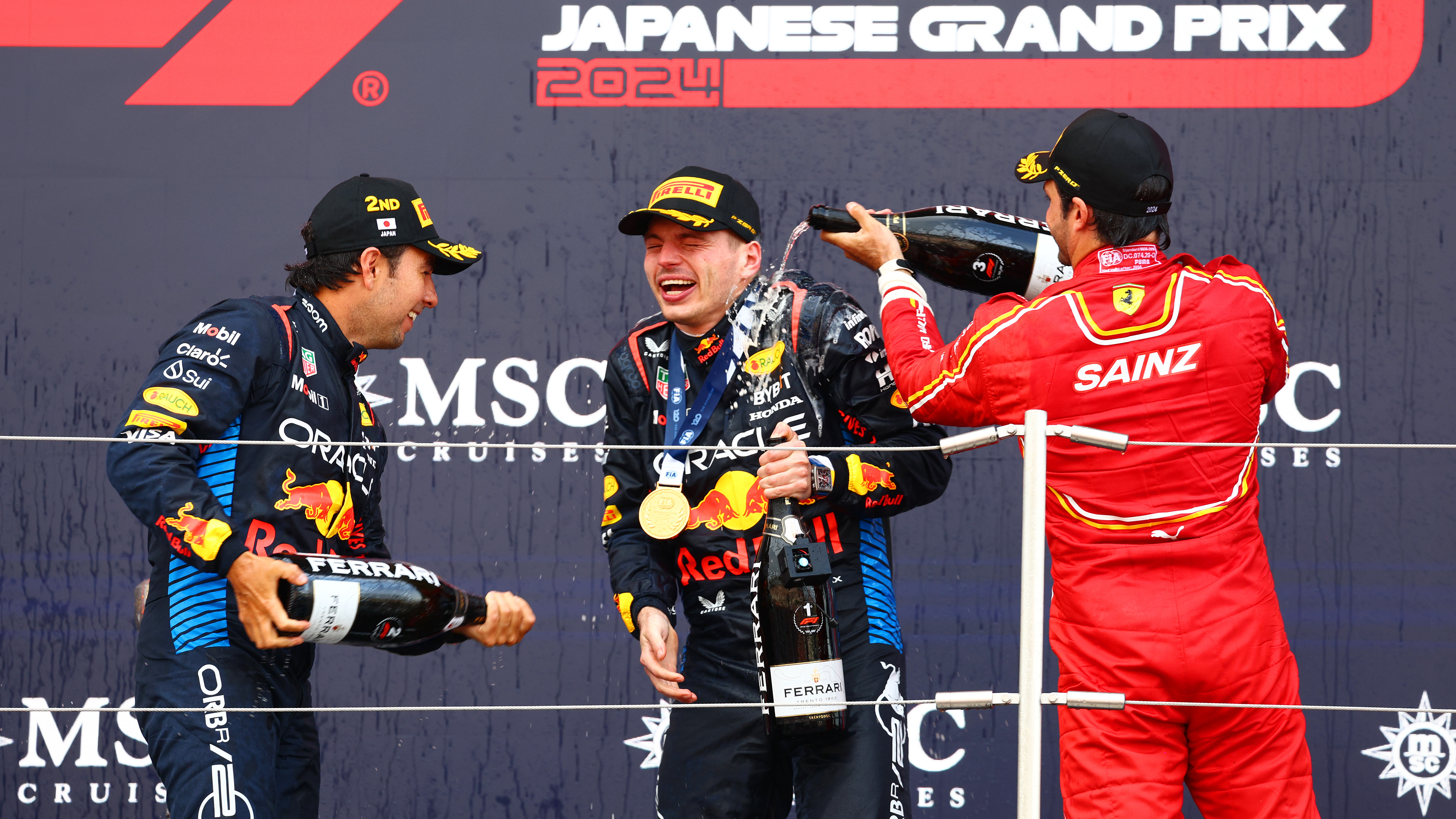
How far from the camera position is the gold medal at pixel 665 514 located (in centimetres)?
211

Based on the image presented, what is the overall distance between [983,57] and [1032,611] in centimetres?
170

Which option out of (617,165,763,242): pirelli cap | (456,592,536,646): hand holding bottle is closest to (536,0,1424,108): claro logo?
(617,165,763,242): pirelli cap

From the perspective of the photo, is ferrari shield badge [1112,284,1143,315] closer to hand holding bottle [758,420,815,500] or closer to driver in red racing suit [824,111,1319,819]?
driver in red racing suit [824,111,1319,819]

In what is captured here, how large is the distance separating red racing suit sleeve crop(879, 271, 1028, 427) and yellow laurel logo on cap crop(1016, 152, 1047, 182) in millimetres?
174

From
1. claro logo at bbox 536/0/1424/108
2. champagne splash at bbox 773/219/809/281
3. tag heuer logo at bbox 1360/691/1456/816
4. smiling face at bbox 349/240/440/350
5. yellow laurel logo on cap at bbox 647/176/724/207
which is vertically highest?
claro logo at bbox 536/0/1424/108

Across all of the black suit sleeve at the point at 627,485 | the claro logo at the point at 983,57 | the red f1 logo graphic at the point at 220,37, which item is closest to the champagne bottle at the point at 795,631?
the black suit sleeve at the point at 627,485

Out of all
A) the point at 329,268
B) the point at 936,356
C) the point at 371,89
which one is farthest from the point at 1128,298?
the point at 371,89

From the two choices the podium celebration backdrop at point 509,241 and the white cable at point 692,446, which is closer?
the white cable at point 692,446

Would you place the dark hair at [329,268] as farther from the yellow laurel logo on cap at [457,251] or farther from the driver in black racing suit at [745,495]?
the driver in black racing suit at [745,495]

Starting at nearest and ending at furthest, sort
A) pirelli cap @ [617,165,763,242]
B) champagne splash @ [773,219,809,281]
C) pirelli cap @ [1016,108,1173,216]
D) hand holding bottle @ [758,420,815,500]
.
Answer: pirelli cap @ [1016,108,1173,216]
hand holding bottle @ [758,420,815,500]
pirelli cap @ [617,165,763,242]
champagne splash @ [773,219,809,281]

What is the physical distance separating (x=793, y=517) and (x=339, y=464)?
28.4 inches

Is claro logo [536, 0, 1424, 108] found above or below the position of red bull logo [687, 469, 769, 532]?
above

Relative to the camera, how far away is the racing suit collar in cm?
208

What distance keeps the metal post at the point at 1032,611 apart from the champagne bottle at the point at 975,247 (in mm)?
515
